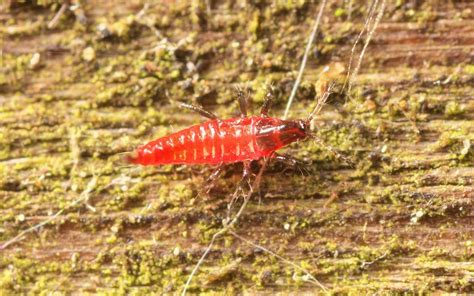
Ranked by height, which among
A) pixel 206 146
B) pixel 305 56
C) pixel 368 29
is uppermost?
pixel 368 29

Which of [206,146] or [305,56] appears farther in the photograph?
[305,56]

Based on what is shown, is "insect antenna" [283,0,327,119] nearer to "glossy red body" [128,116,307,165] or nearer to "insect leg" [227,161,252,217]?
"glossy red body" [128,116,307,165]

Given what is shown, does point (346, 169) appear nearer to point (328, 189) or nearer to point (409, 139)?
point (328, 189)

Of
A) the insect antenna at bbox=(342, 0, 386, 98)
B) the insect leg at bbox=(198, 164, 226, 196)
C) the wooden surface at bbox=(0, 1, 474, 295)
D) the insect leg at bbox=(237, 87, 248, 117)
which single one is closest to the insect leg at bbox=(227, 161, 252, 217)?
the wooden surface at bbox=(0, 1, 474, 295)

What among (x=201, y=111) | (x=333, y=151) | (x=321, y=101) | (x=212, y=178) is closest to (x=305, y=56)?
(x=321, y=101)

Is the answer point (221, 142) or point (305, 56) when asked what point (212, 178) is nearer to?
point (221, 142)

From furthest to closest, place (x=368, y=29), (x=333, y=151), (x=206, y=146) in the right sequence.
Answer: (x=368, y=29) → (x=333, y=151) → (x=206, y=146)

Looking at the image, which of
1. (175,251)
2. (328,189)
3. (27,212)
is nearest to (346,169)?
(328,189)
